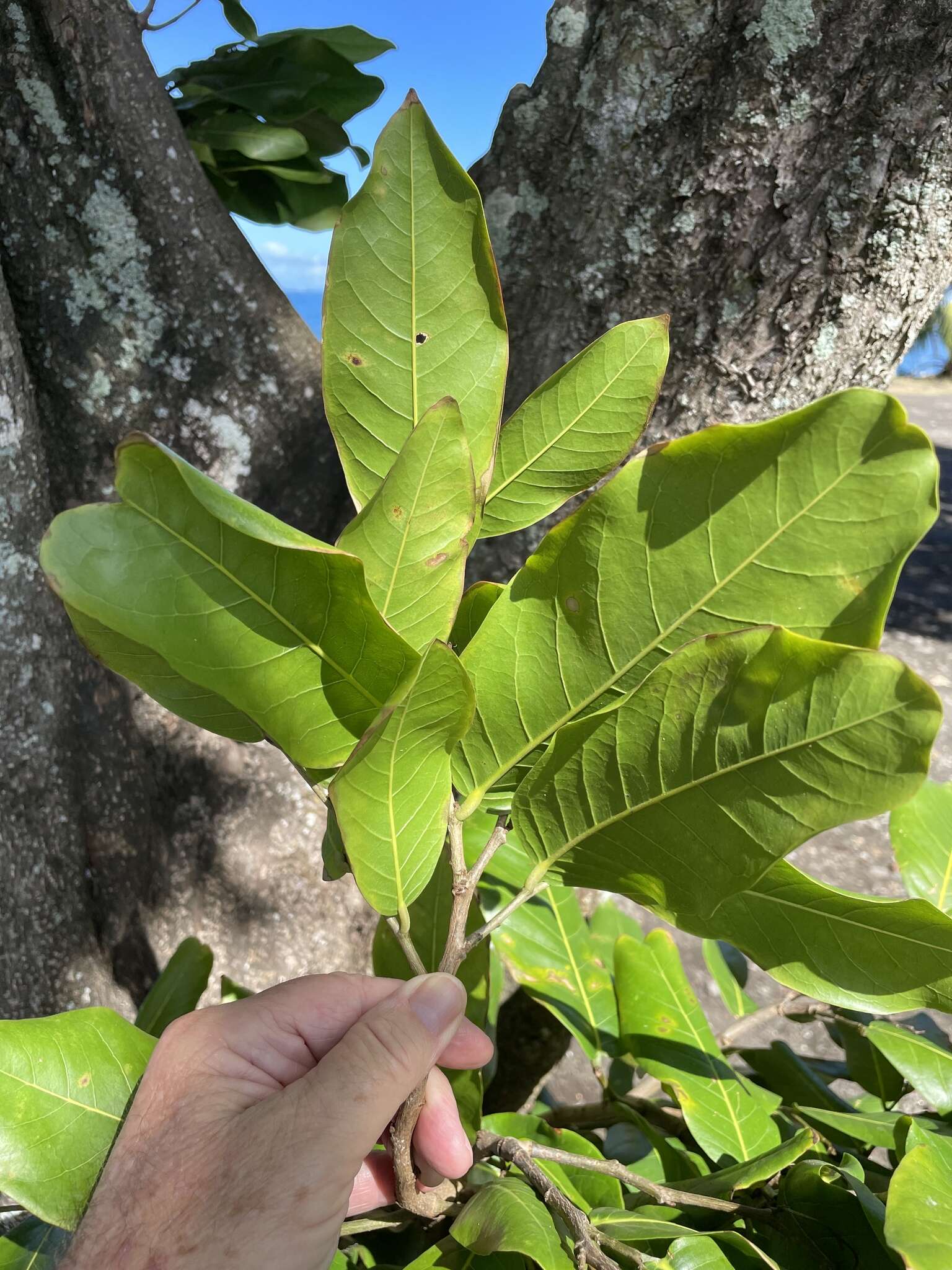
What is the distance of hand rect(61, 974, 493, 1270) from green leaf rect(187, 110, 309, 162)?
4.32 ft

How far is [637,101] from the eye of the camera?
96 centimetres

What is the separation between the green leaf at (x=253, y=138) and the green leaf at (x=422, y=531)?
48.4 inches

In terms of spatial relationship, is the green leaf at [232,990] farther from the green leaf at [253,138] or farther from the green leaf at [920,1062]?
the green leaf at [253,138]

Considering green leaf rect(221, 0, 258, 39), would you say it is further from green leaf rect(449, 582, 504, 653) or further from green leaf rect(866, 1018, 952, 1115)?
green leaf rect(866, 1018, 952, 1115)

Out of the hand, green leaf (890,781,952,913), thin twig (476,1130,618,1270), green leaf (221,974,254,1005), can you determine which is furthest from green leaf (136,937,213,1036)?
green leaf (890,781,952,913)

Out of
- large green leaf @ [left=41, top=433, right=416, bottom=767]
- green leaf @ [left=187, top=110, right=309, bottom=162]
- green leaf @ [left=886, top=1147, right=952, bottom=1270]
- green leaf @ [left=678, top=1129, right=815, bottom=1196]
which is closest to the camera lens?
large green leaf @ [left=41, top=433, right=416, bottom=767]

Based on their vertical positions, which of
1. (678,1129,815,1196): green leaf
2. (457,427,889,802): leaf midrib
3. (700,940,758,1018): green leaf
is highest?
(457,427,889,802): leaf midrib

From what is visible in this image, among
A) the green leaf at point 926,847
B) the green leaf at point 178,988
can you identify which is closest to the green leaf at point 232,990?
the green leaf at point 178,988

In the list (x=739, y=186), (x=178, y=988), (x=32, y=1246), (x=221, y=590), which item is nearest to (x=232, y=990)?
(x=178, y=988)

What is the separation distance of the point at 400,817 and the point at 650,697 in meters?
0.15

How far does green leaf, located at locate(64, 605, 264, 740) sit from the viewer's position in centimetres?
46

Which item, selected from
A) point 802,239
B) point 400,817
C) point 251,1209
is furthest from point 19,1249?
point 802,239

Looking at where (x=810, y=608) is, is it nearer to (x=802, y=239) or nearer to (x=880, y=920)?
(x=880, y=920)

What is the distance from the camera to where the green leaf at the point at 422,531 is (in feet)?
1.32
